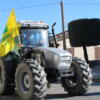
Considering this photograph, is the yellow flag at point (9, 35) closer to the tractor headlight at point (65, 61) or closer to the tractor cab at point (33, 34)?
the tractor cab at point (33, 34)

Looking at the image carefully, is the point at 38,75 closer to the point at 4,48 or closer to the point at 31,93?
the point at 31,93

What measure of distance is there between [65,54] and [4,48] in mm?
2280

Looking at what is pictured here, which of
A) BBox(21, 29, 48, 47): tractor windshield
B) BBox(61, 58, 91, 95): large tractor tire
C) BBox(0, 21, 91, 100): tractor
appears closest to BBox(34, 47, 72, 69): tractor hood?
BBox(0, 21, 91, 100): tractor

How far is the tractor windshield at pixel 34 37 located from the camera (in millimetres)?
14000

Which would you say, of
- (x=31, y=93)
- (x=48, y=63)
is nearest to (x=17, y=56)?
(x=48, y=63)

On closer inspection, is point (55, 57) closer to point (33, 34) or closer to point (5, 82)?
point (33, 34)

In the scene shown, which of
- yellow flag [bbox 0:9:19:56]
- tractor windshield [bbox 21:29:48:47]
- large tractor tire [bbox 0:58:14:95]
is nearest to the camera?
yellow flag [bbox 0:9:19:56]

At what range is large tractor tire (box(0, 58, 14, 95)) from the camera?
Result: 46.4 ft

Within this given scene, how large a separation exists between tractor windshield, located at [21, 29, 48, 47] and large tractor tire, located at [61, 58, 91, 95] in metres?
1.30

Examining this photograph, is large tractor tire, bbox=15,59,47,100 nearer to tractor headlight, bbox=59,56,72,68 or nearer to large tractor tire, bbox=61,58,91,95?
tractor headlight, bbox=59,56,72,68

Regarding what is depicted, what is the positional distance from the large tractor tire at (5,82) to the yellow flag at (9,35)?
1.48 ft

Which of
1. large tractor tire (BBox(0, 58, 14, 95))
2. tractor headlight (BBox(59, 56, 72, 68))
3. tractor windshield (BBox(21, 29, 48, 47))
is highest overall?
tractor windshield (BBox(21, 29, 48, 47))

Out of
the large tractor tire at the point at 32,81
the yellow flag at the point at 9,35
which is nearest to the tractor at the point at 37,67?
the large tractor tire at the point at 32,81

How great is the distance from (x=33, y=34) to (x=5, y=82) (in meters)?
1.91
